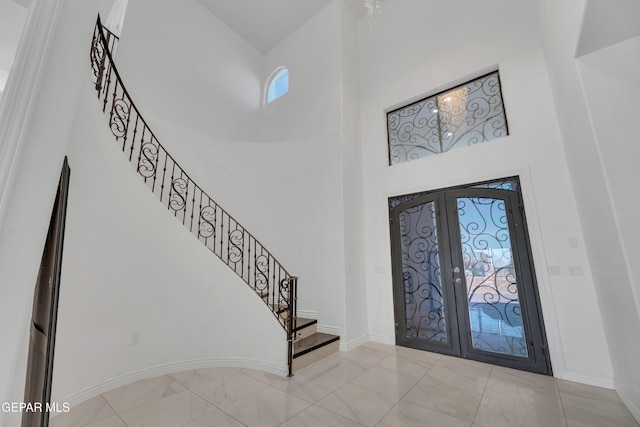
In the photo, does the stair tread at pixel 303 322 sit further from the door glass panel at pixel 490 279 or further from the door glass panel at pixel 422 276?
the door glass panel at pixel 490 279

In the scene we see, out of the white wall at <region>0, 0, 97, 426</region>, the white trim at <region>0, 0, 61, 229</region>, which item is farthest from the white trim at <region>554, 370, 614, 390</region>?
the white trim at <region>0, 0, 61, 229</region>

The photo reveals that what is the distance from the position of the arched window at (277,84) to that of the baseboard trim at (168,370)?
572 centimetres

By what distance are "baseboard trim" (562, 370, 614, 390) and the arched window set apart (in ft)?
23.3

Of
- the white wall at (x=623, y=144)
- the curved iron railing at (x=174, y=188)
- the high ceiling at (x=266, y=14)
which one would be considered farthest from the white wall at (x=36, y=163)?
the high ceiling at (x=266, y=14)

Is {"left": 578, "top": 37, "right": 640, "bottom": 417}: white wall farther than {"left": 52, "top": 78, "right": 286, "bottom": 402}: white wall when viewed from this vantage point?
No

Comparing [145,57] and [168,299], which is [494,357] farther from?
[145,57]

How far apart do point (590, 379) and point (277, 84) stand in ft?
25.2

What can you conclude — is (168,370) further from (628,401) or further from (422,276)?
(628,401)

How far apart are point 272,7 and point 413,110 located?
399 centimetres

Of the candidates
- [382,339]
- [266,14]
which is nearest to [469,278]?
[382,339]

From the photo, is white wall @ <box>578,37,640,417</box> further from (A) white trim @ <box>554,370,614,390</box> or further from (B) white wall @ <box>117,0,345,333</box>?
(B) white wall @ <box>117,0,345,333</box>

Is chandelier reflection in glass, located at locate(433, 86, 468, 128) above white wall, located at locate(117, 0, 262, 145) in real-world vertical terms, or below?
below

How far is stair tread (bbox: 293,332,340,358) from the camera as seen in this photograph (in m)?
3.53

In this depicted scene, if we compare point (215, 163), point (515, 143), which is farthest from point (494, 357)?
point (215, 163)
